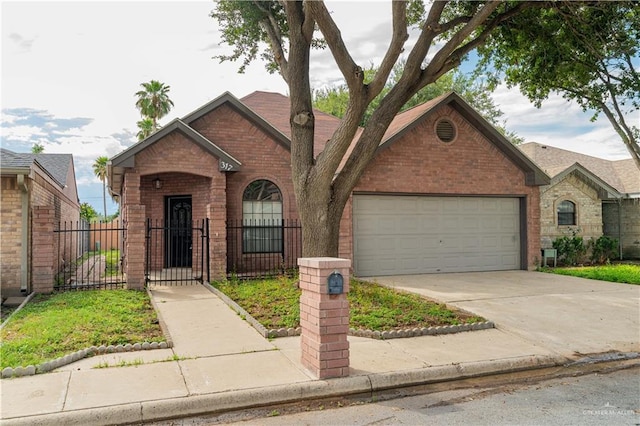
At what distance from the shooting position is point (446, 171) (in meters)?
14.8

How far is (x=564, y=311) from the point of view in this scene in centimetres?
916

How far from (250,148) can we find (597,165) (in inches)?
792

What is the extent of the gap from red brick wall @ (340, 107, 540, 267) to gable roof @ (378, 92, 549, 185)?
0.57ft

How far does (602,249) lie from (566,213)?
80.9 inches

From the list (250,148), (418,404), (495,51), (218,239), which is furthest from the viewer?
(495,51)

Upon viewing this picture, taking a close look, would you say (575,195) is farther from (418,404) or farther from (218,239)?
(418,404)

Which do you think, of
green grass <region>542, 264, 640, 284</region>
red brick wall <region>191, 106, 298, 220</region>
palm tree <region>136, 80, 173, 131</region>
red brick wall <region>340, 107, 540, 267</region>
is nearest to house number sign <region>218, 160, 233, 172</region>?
red brick wall <region>191, 106, 298, 220</region>

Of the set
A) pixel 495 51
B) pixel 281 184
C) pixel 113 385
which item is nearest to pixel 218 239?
pixel 281 184

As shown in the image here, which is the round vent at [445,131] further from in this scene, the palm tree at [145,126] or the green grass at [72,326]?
the palm tree at [145,126]

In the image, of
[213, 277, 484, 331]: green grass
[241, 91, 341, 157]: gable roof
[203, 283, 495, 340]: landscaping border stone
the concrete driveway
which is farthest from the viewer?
[241, 91, 341, 157]: gable roof

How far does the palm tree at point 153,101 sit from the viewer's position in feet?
114

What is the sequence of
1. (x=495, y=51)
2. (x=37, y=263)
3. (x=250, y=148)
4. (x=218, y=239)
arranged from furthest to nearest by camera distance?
(x=495, y=51) < (x=250, y=148) < (x=218, y=239) < (x=37, y=263)

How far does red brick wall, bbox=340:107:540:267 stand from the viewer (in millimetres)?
13961

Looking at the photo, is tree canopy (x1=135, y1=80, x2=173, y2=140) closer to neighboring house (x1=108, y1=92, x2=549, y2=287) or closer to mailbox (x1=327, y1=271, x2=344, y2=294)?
neighboring house (x1=108, y1=92, x2=549, y2=287)
